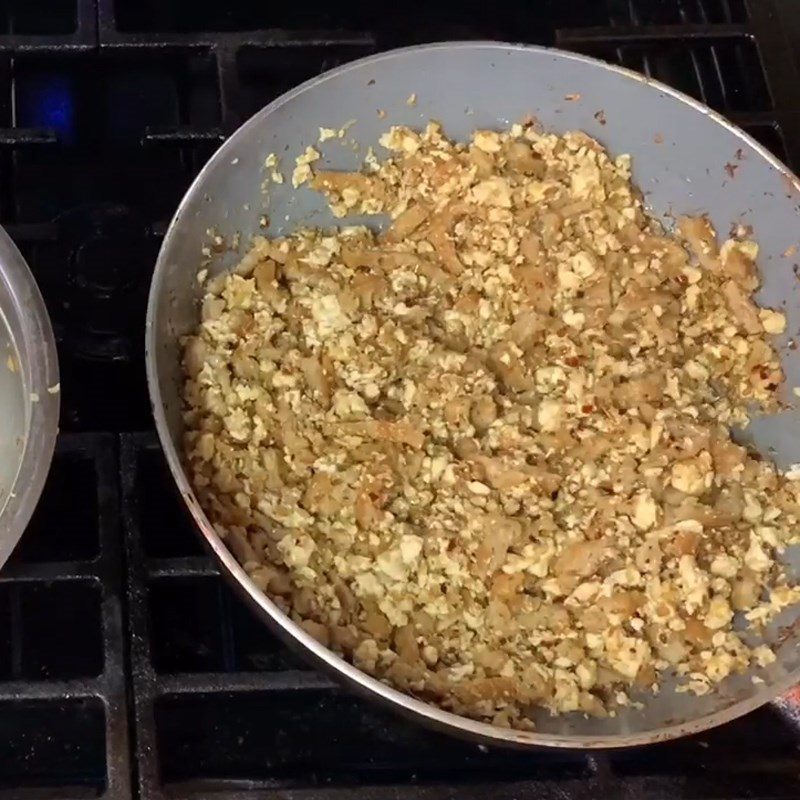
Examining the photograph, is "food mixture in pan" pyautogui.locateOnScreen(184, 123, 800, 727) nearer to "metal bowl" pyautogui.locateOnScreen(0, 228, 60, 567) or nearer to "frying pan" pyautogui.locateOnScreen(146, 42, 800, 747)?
"frying pan" pyautogui.locateOnScreen(146, 42, 800, 747)

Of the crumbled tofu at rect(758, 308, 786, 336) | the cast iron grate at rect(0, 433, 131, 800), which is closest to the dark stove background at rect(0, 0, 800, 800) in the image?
the cast iron grate at rect(0, 433, 131, 800)

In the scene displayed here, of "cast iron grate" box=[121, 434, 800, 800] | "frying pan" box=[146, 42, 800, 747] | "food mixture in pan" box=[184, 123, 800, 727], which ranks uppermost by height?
"frying pan" box=[146, 42, 800, 747]

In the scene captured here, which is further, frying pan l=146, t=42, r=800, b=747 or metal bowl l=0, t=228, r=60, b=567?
frying pan l=146, t=42, r=800, b=747

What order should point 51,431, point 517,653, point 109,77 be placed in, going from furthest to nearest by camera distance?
point 109,77 < point 517,653 < point 51,431

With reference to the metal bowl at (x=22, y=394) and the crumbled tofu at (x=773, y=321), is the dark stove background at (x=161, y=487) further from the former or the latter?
the crumbled tofu at (x=773, y=321)

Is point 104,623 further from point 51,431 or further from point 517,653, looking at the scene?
point 517,653

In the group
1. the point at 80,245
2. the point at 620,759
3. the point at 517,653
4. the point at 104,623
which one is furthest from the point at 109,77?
the point at 620,759

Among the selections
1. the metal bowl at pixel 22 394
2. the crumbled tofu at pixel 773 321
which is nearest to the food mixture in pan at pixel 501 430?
the crumbled tofu at pixel 773 321
